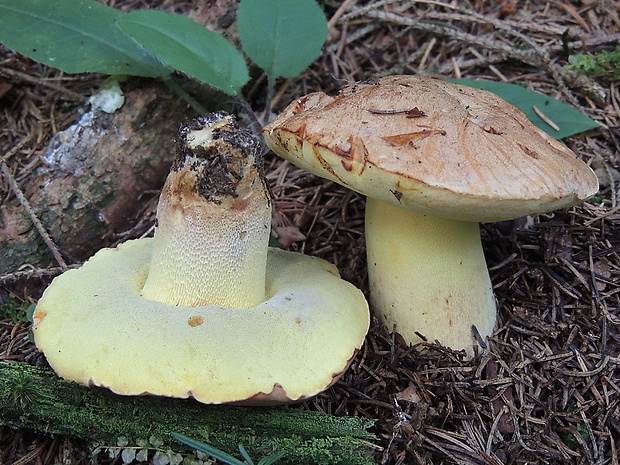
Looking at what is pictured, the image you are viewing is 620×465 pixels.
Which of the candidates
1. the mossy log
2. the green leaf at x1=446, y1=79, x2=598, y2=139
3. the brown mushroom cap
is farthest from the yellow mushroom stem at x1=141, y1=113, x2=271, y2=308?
the green leaf at x1=446, y1=79, x2=598, y2=139

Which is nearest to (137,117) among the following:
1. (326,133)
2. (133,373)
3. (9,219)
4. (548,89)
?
(9,219)

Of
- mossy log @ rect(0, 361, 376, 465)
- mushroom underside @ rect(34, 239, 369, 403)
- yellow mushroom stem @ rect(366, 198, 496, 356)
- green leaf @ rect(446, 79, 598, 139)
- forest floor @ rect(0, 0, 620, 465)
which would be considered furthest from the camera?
green leaf @ rect(446, 79, 598, 139)

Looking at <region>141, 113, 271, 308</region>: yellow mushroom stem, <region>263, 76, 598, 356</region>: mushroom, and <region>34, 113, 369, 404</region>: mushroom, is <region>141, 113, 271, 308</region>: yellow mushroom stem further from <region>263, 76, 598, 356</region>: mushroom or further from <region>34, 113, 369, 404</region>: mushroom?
<region>263, 76, 598, 356</region>: mushroom

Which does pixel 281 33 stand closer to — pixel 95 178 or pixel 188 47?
pixel 188 47

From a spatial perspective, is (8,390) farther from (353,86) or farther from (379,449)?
(353,86)

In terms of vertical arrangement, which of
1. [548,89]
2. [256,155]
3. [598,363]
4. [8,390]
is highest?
[256,155]

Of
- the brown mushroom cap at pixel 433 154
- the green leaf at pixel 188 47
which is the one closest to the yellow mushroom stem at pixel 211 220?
the brown mushroom cap at pixel 433 154
